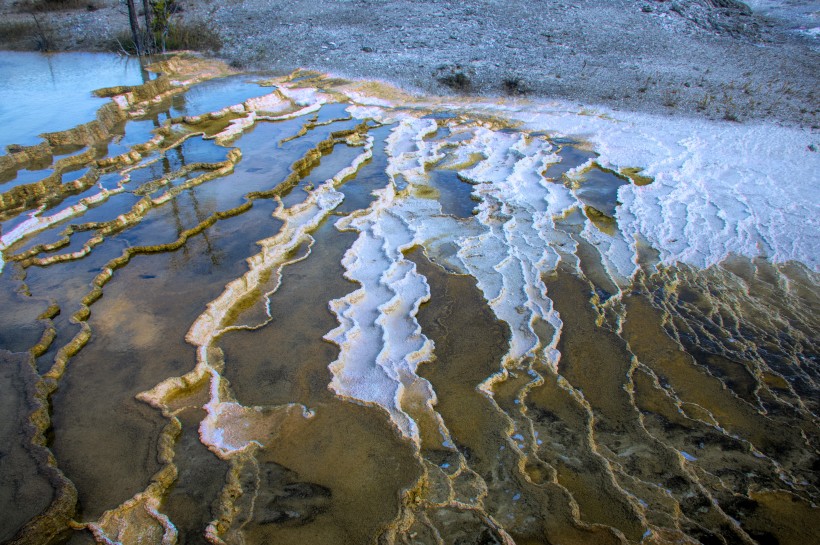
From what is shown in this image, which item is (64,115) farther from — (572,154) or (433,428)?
(433,428)

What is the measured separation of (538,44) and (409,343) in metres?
8.69

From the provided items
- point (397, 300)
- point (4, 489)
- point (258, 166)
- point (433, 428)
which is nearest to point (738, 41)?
point (258, 166)

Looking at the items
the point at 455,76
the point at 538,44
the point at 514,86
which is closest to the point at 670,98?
the point at 514,86

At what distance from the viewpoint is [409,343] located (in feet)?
11.2

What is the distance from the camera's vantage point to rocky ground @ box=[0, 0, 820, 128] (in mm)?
8289

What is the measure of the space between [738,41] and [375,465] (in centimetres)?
1162

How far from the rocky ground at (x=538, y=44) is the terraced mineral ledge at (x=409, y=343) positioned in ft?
6.69

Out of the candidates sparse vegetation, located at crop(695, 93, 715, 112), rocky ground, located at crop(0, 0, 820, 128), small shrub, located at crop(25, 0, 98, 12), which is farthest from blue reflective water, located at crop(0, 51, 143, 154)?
sparse vegetation, located at crop(695, 93, 715, 112)

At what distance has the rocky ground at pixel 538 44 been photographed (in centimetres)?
829

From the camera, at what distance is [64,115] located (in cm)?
722

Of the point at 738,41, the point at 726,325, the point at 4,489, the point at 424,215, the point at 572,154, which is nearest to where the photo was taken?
the point at 4,489

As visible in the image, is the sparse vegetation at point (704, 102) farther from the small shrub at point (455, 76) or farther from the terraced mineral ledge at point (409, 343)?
the small shrub at point (455, 76)

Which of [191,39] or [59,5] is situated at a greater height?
[59,5]

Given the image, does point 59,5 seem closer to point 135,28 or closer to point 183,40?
point 183,40
